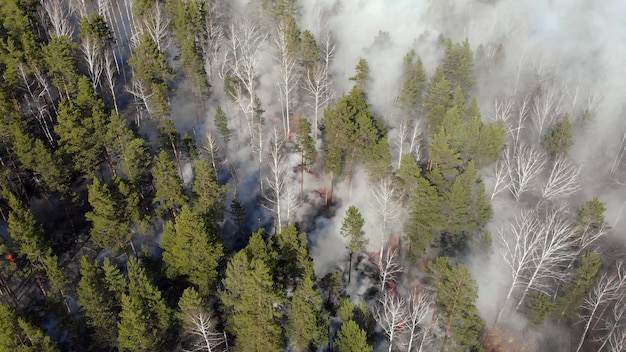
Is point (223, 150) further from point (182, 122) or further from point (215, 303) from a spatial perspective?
point (215, 303)

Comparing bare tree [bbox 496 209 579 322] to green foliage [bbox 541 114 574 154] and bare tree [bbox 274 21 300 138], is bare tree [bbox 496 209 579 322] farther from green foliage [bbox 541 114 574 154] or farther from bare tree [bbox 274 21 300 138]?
bare tree [bbox 274 21 300 138]

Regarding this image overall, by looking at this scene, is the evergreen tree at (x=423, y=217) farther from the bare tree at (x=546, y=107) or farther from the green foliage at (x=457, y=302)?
the bare tree at (x=546, y=107)

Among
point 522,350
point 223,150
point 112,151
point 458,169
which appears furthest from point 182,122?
point 522,350

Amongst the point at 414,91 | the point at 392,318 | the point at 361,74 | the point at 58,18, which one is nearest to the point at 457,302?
the point at 392,318

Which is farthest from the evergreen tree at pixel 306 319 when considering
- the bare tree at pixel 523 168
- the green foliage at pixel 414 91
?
the green foliage at pixel 414 91

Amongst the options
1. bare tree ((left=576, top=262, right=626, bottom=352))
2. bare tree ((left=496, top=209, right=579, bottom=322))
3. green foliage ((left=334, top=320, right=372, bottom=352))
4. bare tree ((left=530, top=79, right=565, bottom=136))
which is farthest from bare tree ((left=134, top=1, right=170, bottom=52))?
Answer: bare tree ((left=576, top=262, right=626, bottom=352))
